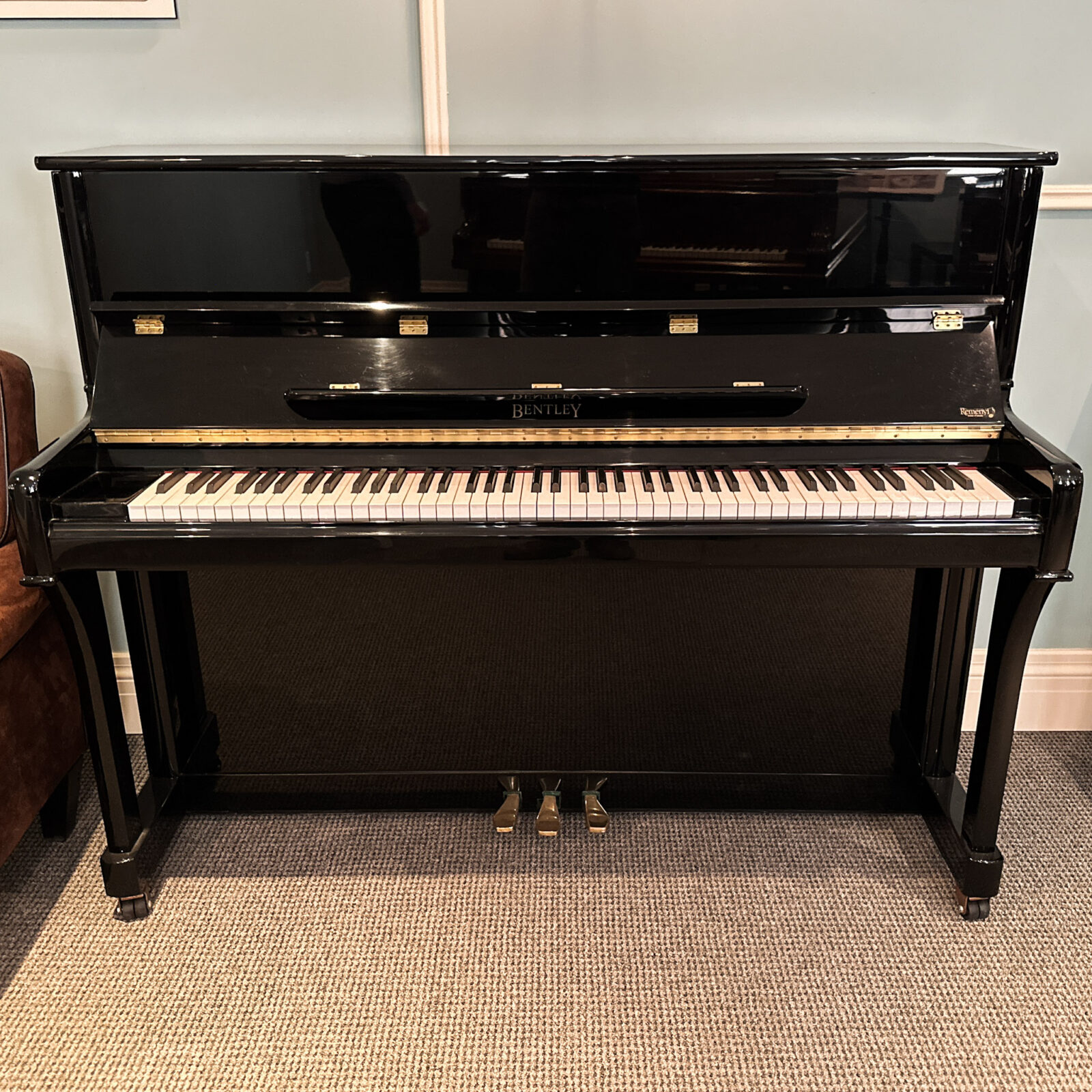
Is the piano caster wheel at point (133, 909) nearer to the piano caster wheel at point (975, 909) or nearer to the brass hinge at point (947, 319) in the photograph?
the piano caster wheel at point (975, 909)

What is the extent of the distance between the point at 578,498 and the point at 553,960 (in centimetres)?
81

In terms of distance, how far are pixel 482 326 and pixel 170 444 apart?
56 cm

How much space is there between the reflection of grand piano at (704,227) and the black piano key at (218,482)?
52 cm

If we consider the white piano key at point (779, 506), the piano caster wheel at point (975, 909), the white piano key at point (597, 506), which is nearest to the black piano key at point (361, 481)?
the white piano key at point (597, 506)

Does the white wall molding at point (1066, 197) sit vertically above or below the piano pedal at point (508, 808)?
above

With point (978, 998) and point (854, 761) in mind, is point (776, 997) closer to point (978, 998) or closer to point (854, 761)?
point (978, 998)

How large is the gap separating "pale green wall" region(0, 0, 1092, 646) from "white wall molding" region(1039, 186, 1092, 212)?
28mm

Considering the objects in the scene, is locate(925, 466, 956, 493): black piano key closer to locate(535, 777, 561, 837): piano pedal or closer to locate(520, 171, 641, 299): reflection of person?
locate(520, 171, 641, 299): reflection of person

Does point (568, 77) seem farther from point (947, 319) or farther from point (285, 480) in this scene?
point (285, 480)

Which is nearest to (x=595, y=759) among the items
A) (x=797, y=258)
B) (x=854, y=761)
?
(x=854, y=761)

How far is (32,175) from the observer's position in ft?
6.38

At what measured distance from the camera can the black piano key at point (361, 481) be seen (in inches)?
60.9

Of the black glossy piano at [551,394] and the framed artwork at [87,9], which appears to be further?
the framed artwork at [87,9]

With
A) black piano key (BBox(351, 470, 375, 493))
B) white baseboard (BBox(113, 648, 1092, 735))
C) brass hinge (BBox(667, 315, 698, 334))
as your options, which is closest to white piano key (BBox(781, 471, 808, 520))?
brass hinge (BBox(667, 315, 698, 334))
